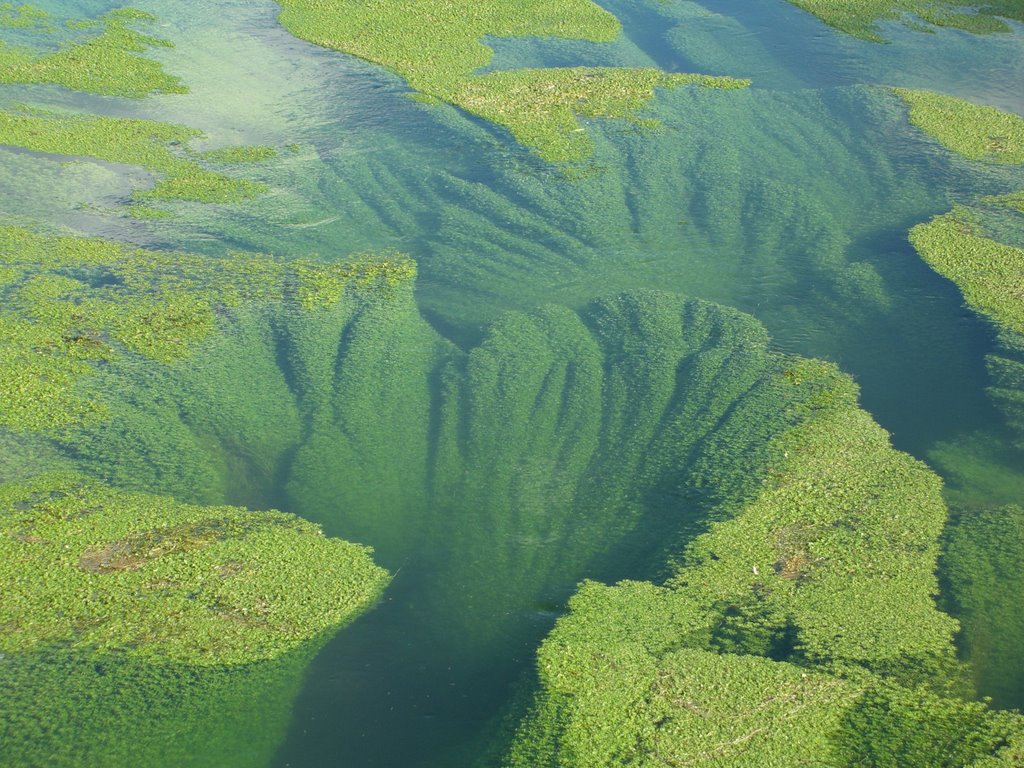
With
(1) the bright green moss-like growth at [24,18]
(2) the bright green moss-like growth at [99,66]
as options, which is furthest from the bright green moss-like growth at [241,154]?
(1) the bright green moss-like growth at [24,18]

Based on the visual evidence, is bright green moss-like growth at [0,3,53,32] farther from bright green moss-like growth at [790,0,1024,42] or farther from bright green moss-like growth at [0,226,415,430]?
bright green moss-like growth at [790,0,1024,42]

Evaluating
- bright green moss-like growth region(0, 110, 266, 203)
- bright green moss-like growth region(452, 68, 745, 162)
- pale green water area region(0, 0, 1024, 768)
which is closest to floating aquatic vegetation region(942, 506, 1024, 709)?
pale green water area region(0, 0, 1024, 768)

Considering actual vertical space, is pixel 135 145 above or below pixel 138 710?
above

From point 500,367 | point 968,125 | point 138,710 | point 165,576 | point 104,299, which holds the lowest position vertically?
point 138,710

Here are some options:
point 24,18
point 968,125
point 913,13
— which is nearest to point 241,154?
point 24,18

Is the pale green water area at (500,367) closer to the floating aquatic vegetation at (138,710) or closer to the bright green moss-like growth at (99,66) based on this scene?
the floating aquatic vegetation at (138,710)

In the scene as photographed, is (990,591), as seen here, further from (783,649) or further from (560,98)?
(560,98)
